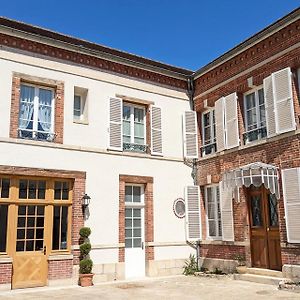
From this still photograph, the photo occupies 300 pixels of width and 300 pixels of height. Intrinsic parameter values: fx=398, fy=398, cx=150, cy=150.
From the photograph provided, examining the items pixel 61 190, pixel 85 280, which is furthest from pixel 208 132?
pixel 85 280

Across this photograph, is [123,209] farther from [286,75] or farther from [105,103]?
[286,75]

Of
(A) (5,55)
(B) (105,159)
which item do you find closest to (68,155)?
(B) (105,159)

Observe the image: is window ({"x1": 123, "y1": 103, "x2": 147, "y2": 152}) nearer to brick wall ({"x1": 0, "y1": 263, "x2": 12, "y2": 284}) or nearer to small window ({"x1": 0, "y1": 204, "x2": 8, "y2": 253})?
small window ({"x1": 0, "y1": 204, "x2": 8, "y2": 253})

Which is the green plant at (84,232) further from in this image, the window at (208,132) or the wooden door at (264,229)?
the window at (208,132)

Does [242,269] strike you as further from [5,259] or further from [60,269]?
→ [5,259]

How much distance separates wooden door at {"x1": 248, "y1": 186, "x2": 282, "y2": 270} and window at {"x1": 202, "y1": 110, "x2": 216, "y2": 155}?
2.22 metres

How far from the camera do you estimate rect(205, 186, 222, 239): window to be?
12188 millimetres

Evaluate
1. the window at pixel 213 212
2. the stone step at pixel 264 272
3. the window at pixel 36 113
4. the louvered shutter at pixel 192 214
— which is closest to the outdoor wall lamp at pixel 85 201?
the window at pixel 36 113

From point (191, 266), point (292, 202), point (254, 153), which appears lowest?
point (191, 266)

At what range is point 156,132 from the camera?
495 inches

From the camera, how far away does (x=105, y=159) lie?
11477 mm

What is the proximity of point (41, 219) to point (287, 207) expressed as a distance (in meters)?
6.20

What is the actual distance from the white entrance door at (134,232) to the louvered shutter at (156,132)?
4.21 feet

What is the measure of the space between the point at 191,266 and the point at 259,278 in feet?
9.06
